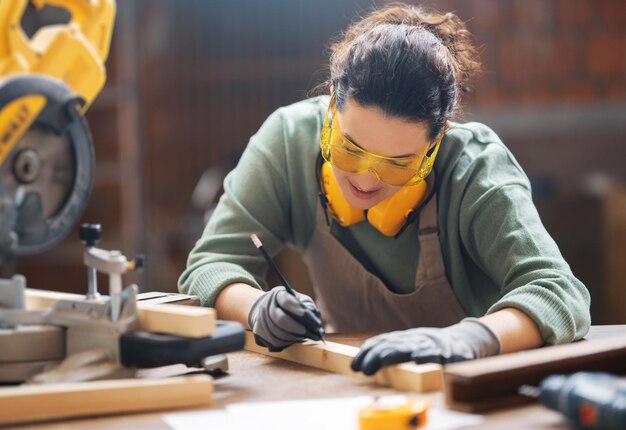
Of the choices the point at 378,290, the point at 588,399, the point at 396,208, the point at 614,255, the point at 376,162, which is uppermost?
the point at 376,162

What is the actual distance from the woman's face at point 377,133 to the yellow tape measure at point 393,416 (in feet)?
2.12

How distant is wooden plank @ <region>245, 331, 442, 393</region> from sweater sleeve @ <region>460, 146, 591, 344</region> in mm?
314

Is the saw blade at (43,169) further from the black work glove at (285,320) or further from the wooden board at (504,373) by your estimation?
the wooden board at (504,373)

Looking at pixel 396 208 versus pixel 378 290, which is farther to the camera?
pixel 378 290

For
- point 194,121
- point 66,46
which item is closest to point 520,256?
point 66,46

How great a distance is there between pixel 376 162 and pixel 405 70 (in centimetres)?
19

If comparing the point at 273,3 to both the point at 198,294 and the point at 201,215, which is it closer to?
the point at 201,215

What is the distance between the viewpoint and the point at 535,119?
461 centimetres

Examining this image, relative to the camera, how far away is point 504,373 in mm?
1269

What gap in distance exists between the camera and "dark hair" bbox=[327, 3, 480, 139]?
1.72 m

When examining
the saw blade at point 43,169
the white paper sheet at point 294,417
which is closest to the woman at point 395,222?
the white paper sheet at point 294,417

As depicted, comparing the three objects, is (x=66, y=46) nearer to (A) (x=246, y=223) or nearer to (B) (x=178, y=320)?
(B) (x=178, y=320)

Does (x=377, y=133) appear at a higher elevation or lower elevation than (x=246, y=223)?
higher

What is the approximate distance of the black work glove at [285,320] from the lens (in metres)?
1.58
